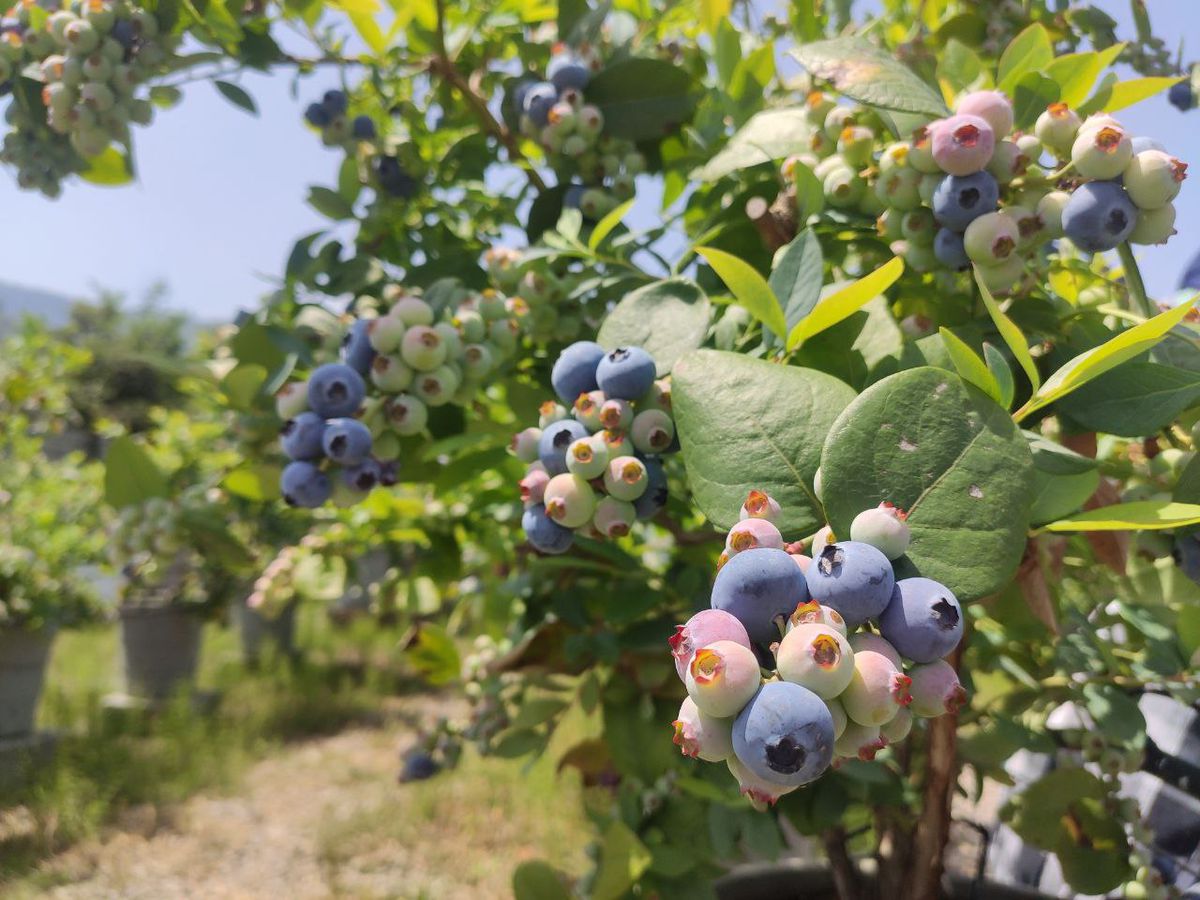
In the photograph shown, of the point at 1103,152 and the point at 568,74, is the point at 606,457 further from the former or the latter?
the point at 568,74

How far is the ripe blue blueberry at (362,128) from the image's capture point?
3.40 feet

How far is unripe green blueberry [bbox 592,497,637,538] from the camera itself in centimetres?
52

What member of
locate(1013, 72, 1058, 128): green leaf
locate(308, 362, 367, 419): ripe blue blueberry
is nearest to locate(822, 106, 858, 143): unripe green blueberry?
locate(1013, 72, 1058, 128): green leaf

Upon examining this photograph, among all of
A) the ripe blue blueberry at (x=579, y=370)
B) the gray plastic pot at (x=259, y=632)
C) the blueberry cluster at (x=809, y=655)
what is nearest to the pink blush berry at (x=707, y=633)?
the blueberry cluster at (x=809, y=655)

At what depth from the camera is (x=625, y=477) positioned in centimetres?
50

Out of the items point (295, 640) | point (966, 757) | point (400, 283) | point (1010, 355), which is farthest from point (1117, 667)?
point (295, 640)

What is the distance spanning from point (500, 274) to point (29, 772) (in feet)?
10.7

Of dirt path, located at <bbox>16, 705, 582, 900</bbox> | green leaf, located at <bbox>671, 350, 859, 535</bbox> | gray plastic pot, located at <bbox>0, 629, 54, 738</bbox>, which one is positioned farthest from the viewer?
gray plastic pot, located at <bbox>0, 629, 54, 738</bbox>

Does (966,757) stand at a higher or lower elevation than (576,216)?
lower

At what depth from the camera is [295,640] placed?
531 cm

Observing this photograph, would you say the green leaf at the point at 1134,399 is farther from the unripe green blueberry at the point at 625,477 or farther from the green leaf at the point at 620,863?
the green leaf at the point at 620,863

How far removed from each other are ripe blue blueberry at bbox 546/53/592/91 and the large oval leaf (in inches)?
25.9

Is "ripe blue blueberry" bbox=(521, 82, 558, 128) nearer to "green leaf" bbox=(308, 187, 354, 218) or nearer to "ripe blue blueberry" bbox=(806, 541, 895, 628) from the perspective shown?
"green leaf" bbox=(308, 187, 354, 218)

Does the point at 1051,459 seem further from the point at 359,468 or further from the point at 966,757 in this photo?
the point at 966,757
